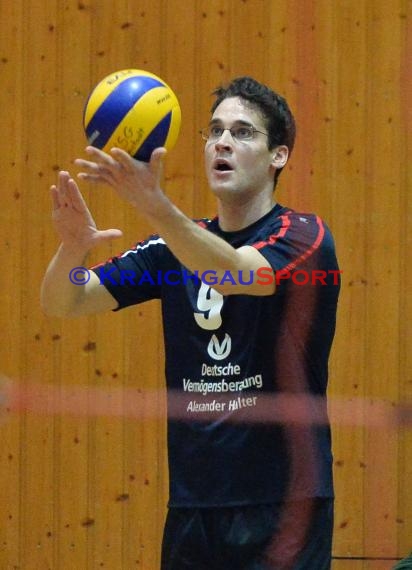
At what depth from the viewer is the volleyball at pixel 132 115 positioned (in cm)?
302

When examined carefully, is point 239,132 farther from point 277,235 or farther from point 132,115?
point 132,115

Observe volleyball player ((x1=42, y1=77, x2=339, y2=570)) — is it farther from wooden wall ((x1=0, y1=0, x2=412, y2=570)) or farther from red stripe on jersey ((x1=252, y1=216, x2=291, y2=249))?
wooden wall ((x1=0, y1=0, x2=412, y2=570))

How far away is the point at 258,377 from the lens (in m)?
3.30

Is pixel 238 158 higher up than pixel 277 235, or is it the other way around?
pixel 238 158

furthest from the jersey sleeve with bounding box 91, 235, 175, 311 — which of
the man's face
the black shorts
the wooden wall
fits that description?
the wooden wall

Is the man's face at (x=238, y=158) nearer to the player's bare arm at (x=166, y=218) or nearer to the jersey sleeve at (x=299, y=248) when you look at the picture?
the jersey sleeve at (x=299, y=248)

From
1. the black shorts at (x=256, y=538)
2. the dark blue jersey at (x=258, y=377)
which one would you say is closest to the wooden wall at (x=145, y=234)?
the dark blue jersey at (x=258, y=377)

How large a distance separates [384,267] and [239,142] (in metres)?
2.29

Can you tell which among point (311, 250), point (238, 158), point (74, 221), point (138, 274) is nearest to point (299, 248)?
point (311, 250)

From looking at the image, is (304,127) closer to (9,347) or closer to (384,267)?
(384,267)

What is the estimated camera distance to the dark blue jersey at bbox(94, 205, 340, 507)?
10.7ft

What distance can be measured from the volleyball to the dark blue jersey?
48 cm

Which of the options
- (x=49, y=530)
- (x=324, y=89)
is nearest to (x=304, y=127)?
(x=324, y=89)

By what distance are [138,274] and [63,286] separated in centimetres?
29
